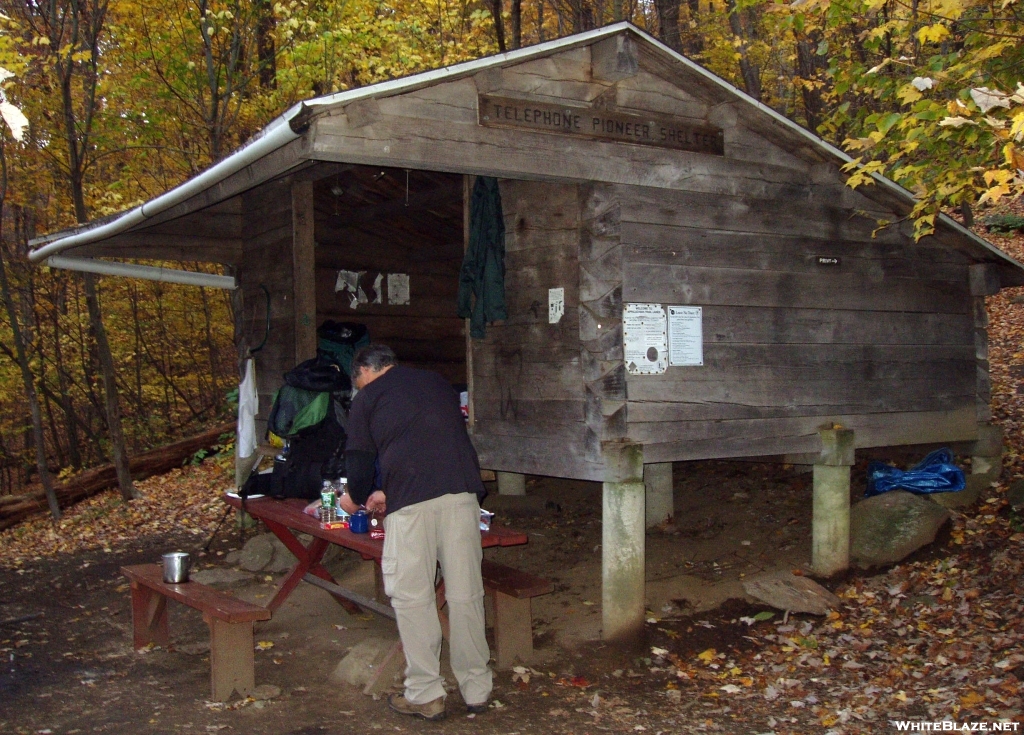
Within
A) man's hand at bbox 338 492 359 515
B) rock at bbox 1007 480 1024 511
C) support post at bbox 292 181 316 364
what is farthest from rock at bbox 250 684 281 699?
rock at bbox 1007 480 1024 511

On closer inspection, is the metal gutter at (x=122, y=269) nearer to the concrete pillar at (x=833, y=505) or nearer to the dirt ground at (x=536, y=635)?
the dirt ground at (x=536, y=635)

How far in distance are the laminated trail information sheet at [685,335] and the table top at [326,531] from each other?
162 centimetres

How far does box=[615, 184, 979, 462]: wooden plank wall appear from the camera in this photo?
6.25m

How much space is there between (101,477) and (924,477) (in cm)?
1108

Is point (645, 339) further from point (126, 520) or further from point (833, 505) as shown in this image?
point (126, 520)

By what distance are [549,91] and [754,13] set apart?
17596 mm

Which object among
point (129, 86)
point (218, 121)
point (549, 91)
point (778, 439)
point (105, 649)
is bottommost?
point (105, 649)

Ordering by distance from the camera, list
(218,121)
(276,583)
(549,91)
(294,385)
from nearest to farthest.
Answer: (549,91)
(294,385)
(276,583)
(218,121)

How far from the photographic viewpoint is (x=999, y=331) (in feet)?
44.6

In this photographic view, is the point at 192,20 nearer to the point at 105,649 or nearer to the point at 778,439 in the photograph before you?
the point at 105,649

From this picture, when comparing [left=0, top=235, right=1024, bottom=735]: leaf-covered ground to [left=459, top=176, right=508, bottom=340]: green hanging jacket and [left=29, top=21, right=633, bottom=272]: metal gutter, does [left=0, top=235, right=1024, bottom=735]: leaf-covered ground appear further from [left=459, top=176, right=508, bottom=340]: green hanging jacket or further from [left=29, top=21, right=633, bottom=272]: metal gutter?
[left=29, top=21, right=633, bottom=272]: metal gutter

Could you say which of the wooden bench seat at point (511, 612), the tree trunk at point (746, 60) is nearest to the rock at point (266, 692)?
the wooden bench seat at point (511, 612)

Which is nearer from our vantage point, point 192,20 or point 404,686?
point 404,686

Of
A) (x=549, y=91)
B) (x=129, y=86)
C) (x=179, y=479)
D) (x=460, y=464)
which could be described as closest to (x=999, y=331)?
(x=549, y=91)
